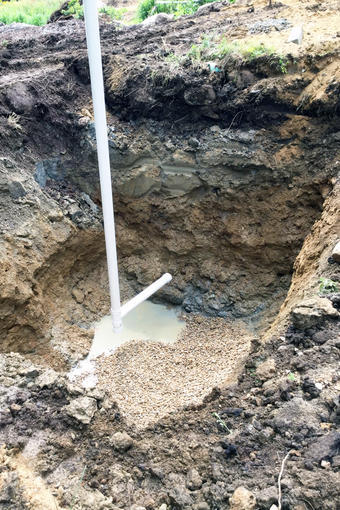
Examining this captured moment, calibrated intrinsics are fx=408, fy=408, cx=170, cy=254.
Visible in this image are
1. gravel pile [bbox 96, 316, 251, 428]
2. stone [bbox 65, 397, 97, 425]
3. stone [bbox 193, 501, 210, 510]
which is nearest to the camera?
stone [bbox 193, 501, 210, 510]

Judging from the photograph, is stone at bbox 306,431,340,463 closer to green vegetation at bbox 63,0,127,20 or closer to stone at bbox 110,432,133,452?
stone at bbox 110,432,133,452

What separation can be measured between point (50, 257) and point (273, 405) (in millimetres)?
2804

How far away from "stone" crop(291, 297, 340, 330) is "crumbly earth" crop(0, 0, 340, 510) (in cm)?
1

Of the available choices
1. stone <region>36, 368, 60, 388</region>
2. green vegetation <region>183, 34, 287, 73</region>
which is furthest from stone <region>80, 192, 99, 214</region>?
stone <region>36, 368, 60, 388</region>

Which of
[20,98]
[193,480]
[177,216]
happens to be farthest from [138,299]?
[20,98]

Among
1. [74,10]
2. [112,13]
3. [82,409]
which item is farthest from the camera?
[112,13]

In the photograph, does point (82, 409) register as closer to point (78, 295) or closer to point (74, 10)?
point (78, 295)

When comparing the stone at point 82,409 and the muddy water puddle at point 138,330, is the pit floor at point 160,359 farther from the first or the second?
the stone at point 82,409

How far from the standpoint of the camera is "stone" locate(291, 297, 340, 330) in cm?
286

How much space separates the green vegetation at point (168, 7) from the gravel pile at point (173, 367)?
5.42 meters

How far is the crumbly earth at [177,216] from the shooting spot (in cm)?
281

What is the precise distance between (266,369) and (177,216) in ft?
8.42

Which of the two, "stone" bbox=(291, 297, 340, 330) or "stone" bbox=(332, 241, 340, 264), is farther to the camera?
"stone" bbox=(332, 241, 340, 264)

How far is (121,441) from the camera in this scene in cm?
247
